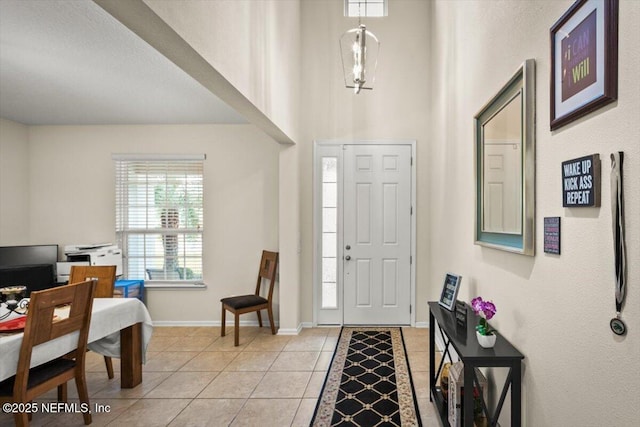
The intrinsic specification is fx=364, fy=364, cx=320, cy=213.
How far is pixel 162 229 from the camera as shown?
4.73 metres

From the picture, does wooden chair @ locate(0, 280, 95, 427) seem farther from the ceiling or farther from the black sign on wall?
the black sign on wall

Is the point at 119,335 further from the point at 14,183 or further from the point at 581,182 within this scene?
the point at 581,182

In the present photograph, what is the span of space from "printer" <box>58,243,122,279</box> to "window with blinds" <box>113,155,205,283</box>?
23 centimetres

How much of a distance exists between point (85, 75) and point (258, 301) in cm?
276

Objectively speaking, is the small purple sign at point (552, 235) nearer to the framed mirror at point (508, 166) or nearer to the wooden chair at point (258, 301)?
the framed mirror at point (508, 166)

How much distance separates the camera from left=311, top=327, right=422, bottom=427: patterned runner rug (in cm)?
244

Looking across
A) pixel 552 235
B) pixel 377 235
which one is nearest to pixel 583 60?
pixel 552 235

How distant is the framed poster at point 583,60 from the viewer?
1.09 meters

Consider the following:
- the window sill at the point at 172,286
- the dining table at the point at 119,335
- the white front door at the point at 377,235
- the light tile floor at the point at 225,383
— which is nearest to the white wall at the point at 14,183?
the window sill at the point at 172,286

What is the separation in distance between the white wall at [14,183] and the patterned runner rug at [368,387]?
4277 mm

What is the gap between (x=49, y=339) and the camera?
2168mm

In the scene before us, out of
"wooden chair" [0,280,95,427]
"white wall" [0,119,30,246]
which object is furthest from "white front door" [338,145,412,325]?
"white wall" [0,119,30,246]

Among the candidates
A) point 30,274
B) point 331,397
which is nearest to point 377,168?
point 331,397

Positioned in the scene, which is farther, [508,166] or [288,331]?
[288,331]
